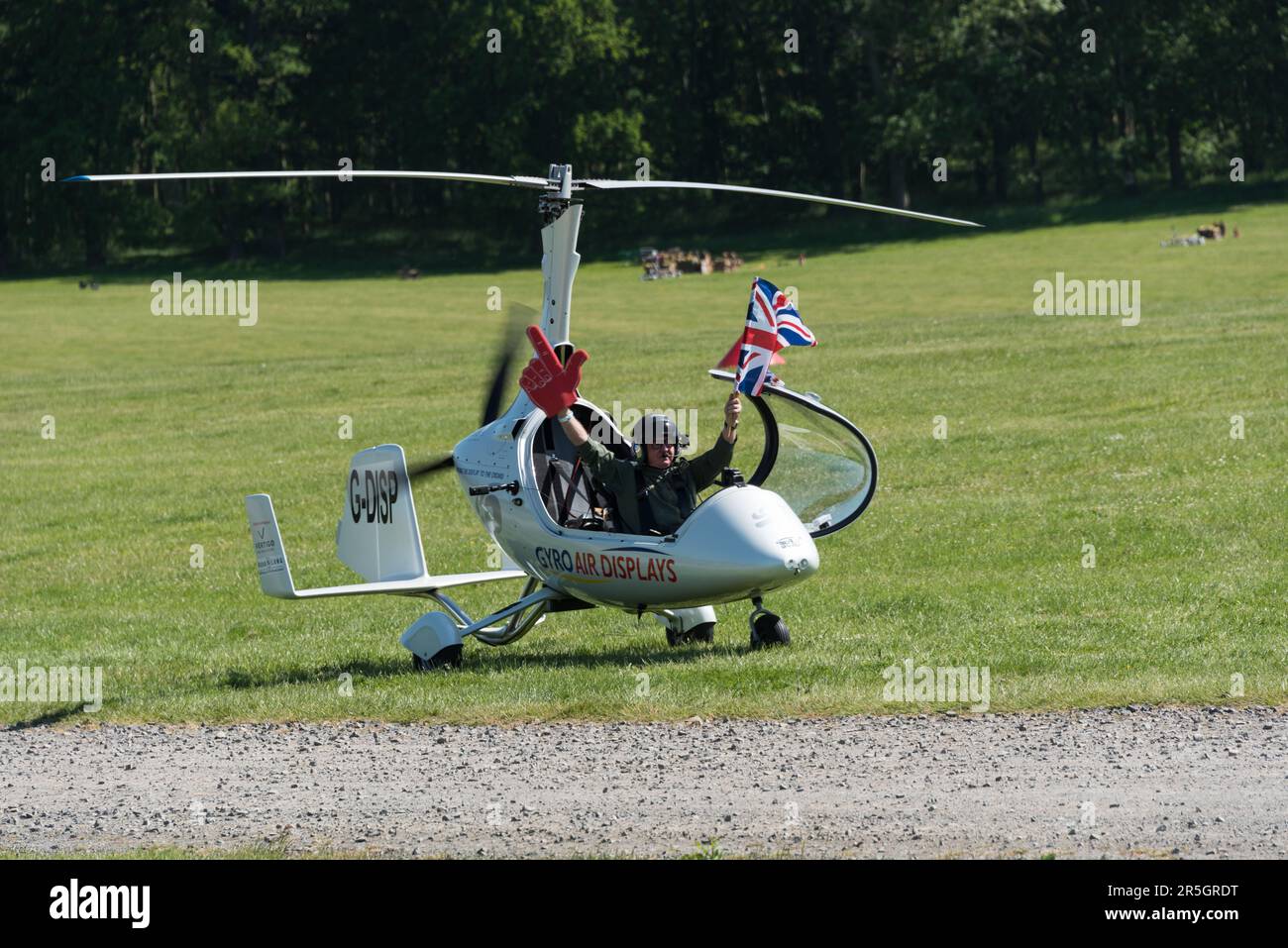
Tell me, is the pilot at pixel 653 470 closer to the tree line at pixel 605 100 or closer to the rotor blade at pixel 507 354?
the rotor blade at pixel 507 354

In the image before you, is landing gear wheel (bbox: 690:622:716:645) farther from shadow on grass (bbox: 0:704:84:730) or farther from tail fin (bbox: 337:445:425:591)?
shadow on grass (bbox: 0:704:84:730)

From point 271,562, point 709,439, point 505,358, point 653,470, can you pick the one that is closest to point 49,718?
point 271,562

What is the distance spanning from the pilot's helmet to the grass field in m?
1.60

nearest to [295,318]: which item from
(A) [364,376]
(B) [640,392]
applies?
(A) [364,376]

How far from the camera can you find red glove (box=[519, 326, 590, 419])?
11219 mm

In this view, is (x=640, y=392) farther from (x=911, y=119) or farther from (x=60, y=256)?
(x=60, y=256)

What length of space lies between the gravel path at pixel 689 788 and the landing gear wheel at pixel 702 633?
260cm

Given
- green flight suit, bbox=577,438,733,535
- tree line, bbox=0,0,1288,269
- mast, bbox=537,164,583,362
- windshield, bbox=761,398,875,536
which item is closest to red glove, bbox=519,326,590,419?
green flight suit, bbox=577,438,733,535

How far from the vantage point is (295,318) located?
50.6m

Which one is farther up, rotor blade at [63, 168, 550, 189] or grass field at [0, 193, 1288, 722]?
rotor blade at [63, 168, 550, 189]

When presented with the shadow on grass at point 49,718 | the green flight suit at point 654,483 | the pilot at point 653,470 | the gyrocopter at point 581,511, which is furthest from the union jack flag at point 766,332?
the shadow on grass at point 49,718

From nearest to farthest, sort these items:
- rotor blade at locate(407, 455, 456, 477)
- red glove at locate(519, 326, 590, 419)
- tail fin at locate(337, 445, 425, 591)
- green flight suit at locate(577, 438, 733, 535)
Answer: red glove at locate(519, 326, 590, 419), green flight suit at locate(577, 438, 733, 535), rotor blade at locate(407, 455, 456, 477), tail fin at locate(337, 445, 425, 591)

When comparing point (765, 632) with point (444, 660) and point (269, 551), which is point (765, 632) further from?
point (269, 551)

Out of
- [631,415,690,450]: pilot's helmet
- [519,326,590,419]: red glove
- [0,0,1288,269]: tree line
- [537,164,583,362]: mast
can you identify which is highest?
[0,0,1288,269]: tree line
